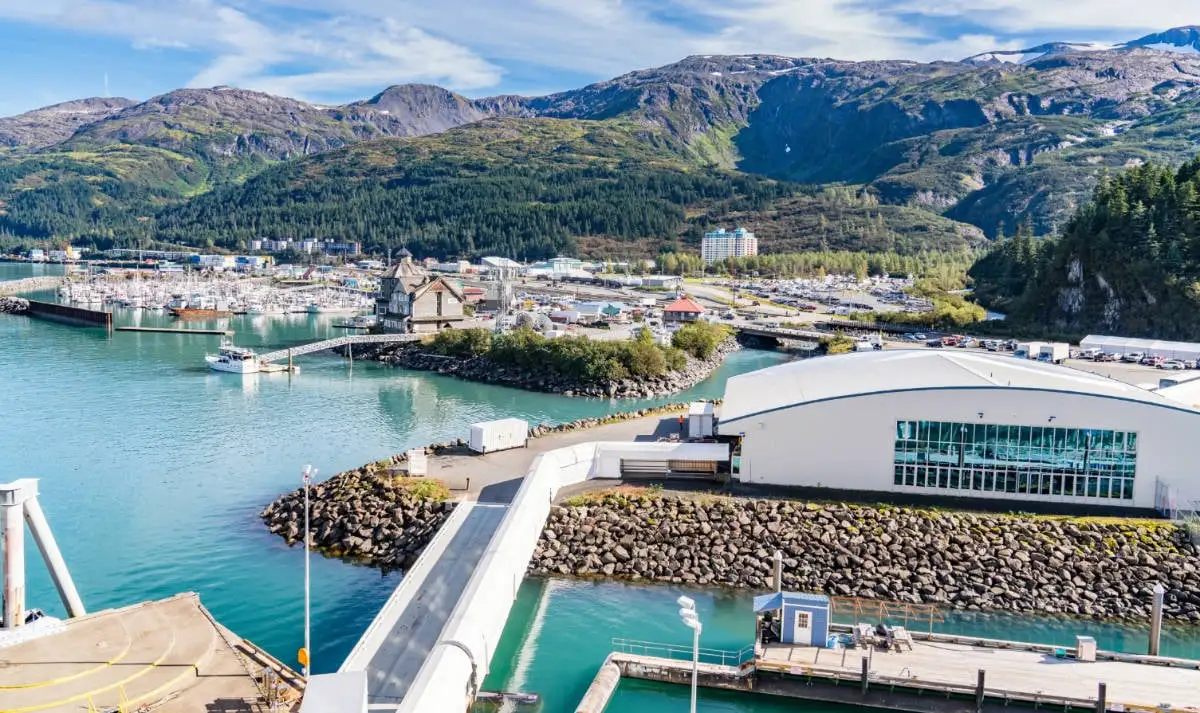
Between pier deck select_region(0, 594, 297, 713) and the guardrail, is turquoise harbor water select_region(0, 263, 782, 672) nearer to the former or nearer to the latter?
pier deck select_region(0, 594, 297, 713)

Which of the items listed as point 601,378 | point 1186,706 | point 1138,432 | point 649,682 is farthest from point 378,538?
point 601,378

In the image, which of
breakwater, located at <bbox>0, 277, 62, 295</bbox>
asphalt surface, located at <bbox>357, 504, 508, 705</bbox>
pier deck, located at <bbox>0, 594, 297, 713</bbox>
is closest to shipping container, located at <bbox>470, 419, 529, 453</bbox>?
asphalt surface, located at <bbox>357, 504, 508, 705</bbox>

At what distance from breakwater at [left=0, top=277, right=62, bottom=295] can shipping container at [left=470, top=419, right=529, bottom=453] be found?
304 feet

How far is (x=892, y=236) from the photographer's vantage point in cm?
14350

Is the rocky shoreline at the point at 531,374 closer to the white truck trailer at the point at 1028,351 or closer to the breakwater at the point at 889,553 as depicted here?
the white truck trailer at the point at 1028,351

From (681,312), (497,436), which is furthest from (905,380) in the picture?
(681,312)

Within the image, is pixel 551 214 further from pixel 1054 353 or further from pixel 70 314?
pixel 1054 353

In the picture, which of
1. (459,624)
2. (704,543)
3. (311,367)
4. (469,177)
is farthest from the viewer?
(469,177)

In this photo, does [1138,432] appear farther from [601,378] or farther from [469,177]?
[469,177]

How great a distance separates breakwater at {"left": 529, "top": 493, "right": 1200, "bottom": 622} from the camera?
20547 mm

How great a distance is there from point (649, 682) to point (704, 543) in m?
5.50

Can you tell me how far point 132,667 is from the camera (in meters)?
13.3

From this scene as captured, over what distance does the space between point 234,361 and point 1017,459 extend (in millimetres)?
40818

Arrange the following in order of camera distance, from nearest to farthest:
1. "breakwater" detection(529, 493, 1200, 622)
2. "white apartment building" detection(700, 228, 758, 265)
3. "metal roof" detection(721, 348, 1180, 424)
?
"breakwater" detection(529, 493, 1200, 622) → "metal roof" detection(721, 348, 1180, 424) → "white apartment building" detection(700, 228, 758, 265)
